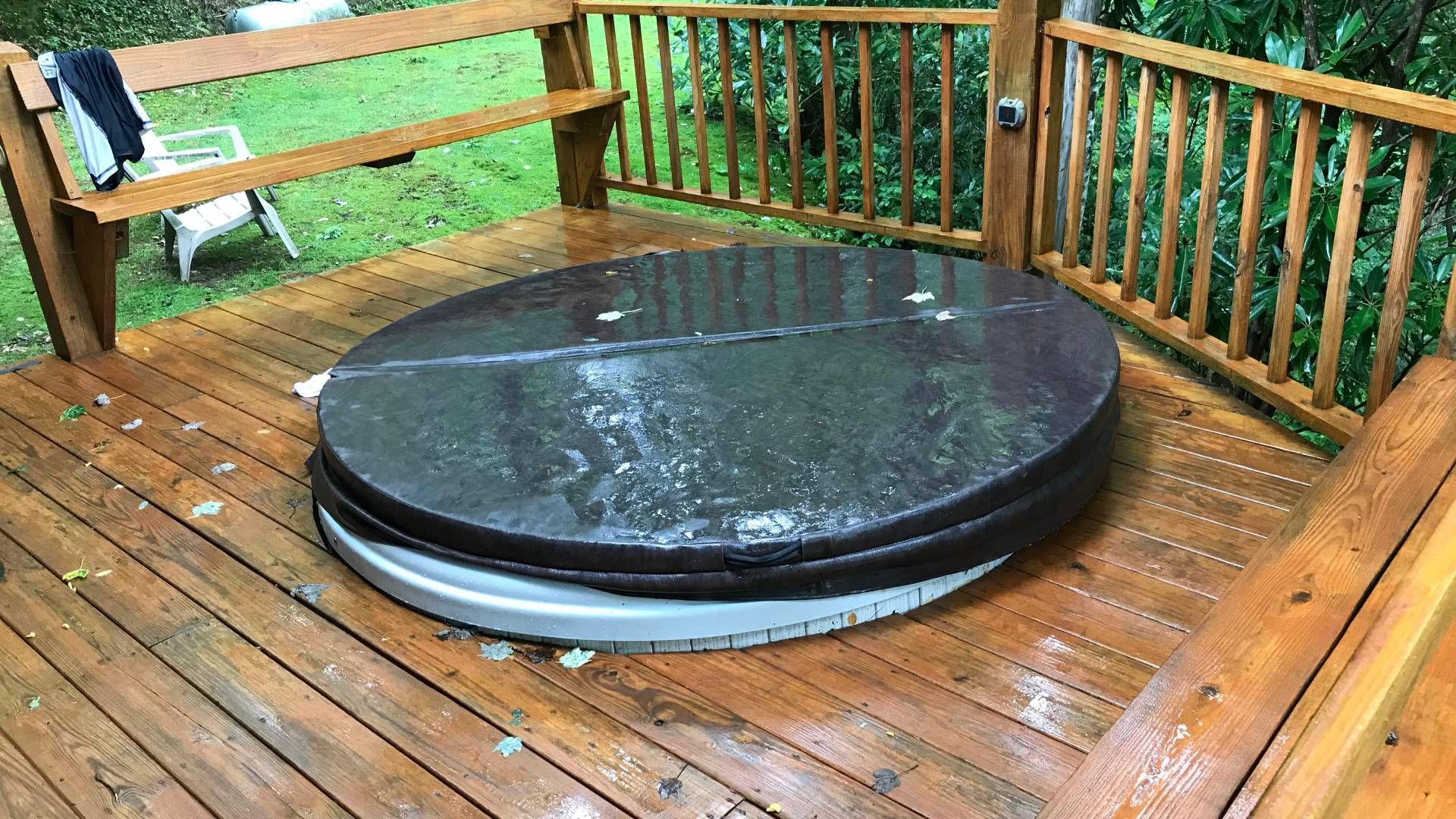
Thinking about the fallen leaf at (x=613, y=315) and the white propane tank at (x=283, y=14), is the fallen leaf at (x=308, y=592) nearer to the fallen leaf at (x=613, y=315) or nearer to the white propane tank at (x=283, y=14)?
the fallen leaf at (x=613, y=315)

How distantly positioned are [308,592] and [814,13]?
2634mm

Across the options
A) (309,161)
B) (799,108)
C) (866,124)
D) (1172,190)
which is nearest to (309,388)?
(309,161)

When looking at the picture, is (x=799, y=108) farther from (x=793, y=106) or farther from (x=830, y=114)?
(x=830, y=114)

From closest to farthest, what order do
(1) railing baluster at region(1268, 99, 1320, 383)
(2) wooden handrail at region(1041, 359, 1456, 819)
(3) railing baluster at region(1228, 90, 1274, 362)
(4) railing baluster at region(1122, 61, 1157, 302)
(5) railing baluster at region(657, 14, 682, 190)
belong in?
(2) wooden handrail at region(1041, 359, 1456, 819)
(1) railing baluster at region(1268, 99, 1320, 383)
(3) railing baluster at region(1228, 90, 1274, 362)
(4) railing baluster at region(1122, 61, 1157, 302)
(5) railing baluster at region(657, 14, 682, 190)

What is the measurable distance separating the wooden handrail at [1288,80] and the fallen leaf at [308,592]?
2.40 m

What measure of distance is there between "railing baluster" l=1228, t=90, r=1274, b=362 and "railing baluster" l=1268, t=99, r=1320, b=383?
0.25 ft

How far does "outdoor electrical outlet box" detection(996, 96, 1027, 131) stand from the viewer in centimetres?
345

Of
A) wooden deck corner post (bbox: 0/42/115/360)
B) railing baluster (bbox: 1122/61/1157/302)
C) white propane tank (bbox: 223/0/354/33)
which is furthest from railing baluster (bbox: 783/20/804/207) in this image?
white propane tank (bbox: 223/0/354/33)

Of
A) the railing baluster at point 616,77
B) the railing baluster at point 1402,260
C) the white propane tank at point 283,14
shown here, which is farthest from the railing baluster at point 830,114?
the white propane tank at point 283,14

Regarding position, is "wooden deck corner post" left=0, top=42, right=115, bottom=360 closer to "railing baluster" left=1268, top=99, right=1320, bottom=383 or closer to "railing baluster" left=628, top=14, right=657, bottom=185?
"railing baluster" left=628, top=14, right=657, bottom=185

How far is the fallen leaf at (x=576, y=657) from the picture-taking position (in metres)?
2.07

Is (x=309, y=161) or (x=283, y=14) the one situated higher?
(x=283, y=14)

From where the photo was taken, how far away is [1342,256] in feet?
7.93

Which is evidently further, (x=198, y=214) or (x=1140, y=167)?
(x=198, y=214)
